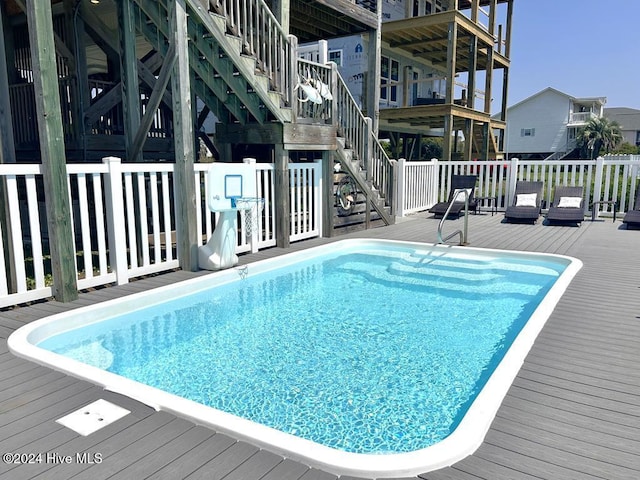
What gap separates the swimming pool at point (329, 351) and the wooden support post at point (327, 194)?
159 centimetres

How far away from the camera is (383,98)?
18.4 m

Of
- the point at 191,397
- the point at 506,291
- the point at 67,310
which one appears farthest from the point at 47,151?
the point at 506,291

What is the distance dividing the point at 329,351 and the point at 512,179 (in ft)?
29.4

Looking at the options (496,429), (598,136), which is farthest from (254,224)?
(598,136)

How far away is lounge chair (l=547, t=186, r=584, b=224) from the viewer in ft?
30.0

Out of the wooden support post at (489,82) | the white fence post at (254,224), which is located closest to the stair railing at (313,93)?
the white fence post at (254,224)

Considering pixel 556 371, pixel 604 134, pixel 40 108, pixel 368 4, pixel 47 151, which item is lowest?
pixel 556 371

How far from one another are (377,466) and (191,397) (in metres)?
1.53

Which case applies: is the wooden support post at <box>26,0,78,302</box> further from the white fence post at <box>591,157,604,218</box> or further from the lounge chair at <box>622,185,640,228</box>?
the white fence post at <box>591,157,604,218</box>

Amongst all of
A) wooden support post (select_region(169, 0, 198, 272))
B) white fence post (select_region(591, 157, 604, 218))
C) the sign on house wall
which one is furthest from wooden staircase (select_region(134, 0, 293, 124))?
the sign on house wall

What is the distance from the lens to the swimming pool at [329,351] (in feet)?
7.83

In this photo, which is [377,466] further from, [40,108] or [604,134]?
[604,134]

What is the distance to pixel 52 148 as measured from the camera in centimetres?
392

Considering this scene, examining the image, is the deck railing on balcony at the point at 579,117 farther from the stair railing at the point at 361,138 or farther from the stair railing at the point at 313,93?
the stair railing at the point at 313,93
